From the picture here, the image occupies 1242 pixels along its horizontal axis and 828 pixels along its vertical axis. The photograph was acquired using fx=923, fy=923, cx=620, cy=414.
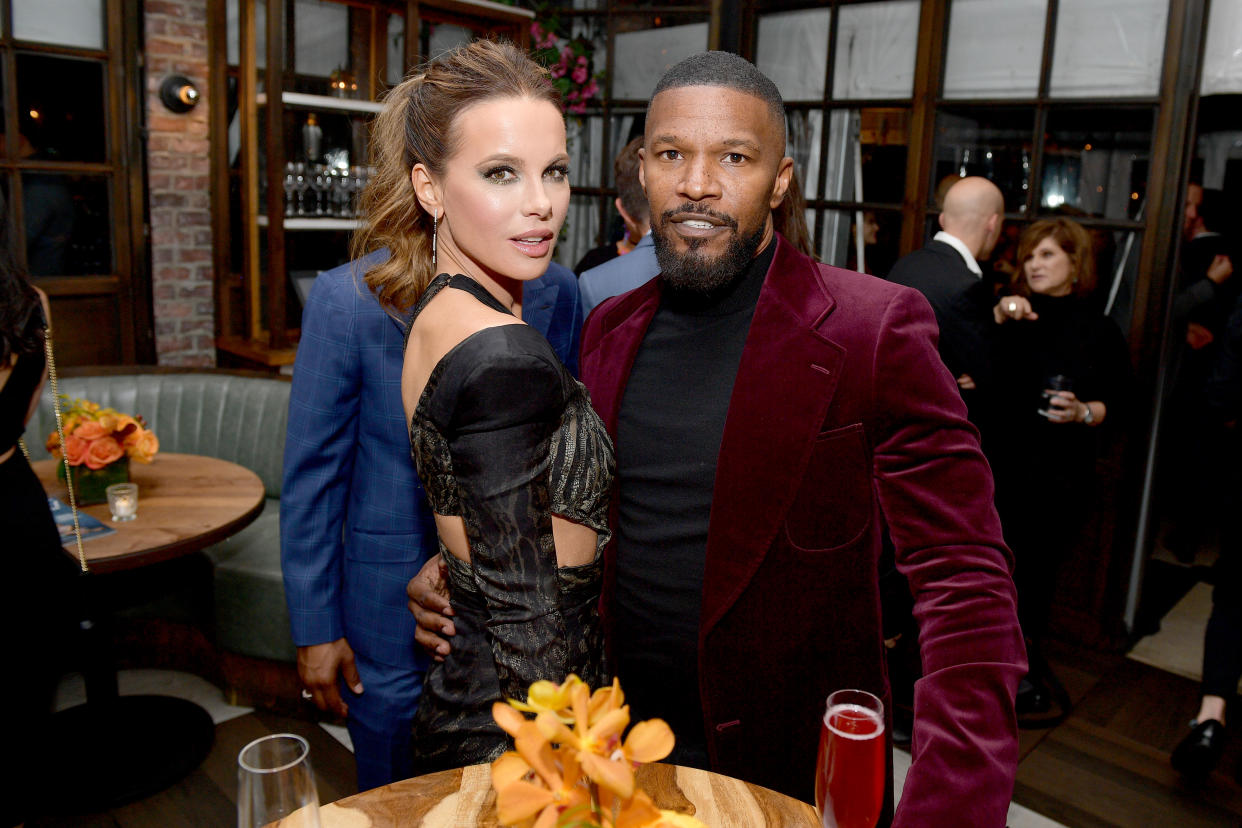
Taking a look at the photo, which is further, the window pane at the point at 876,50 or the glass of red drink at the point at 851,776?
the window pane at the point at 876,50

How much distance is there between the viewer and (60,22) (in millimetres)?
4043

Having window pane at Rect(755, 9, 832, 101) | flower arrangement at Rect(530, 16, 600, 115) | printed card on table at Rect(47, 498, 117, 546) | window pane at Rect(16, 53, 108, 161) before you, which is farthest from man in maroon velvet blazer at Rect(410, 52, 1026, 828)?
window pane at Rect(16, 53, 108, 161)

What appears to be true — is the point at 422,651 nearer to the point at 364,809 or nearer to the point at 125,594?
the point at 364,809

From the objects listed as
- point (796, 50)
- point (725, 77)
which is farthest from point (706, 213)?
point (796, 50)

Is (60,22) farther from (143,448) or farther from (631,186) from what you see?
(631,186)

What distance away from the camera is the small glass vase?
2803 mm

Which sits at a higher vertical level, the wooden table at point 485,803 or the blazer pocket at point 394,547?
the blazer pocket at point 394,547

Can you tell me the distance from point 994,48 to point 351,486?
10.4ft

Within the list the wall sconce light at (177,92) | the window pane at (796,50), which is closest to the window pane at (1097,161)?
the window pane at (796,50)

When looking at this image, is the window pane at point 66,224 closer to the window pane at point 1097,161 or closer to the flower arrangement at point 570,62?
the flower arrangement at point 570,62

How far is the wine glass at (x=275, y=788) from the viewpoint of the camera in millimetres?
902

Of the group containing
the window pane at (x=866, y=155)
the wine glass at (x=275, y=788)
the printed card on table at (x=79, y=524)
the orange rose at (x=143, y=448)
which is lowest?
the printed card on table at (x=79, y=524)

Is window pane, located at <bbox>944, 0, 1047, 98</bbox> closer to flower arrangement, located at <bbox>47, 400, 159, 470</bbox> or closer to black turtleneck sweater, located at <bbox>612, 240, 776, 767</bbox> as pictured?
black turtleneck sweater, located at <bbox>612, 240, 776, 767</bbox>

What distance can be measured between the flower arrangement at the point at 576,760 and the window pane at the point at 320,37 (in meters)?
4.21
